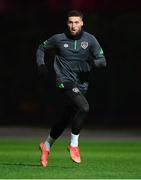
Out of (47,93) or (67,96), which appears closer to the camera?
(67,96)

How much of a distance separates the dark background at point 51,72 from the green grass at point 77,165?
43.7ft

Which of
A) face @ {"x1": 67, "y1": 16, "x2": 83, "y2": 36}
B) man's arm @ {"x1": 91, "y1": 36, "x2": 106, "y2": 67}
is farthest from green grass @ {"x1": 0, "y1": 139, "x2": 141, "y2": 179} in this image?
face @ {"x1": 67, "y1": 16, "x2": 83, "y2": 36}

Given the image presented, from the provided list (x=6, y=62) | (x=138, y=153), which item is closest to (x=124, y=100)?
(x=6, y=62)

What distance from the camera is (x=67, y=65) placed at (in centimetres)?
1217

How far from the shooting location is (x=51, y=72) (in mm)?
31938

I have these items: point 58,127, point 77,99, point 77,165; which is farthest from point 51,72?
point 77,99

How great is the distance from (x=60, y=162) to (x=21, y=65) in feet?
66.8

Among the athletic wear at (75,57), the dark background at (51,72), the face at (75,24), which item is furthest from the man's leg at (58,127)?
the dark background at (51,72)

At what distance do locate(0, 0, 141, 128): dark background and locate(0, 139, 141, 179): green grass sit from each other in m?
13.3

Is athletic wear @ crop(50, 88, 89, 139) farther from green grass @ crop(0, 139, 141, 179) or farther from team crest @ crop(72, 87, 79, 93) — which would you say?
green grass @ crop(0, 139, 141, 179)

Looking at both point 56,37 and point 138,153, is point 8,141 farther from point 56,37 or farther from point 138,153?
point 56,37

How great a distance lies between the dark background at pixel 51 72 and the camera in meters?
32.7

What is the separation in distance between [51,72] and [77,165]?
19429 millimetres

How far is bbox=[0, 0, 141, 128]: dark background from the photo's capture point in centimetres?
3272
